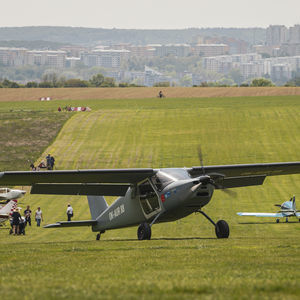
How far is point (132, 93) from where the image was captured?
117 metres

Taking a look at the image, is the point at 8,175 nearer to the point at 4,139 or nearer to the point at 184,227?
the point at 184,227

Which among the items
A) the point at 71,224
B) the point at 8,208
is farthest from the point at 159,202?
the point at 8,208

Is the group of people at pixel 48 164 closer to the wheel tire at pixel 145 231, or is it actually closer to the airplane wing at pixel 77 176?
the airplane wing at pixel 77 176

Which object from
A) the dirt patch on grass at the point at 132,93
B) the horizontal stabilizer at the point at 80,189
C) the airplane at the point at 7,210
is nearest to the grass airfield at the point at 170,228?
the airplane at the point at 7,210

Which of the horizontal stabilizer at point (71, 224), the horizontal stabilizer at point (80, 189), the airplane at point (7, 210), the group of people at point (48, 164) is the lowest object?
the group of people at point (48, 164)

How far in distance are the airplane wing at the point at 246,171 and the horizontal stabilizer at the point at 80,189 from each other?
2840 millimetres

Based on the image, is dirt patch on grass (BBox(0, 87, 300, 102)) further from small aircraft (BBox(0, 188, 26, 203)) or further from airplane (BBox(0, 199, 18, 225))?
airplane (BBox(0, 199, 18, 225))

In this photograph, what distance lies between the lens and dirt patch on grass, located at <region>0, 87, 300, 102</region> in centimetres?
10981

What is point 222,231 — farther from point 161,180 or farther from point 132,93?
point 132,93

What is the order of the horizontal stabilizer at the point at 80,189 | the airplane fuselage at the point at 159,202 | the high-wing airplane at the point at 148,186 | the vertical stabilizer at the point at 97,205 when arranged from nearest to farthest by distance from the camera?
the airplane fuselage at the point at 159,202 → the high-wing airplane at the point at 148,186 → the horizontal stabilizer at the point at 80,189 → the vertical stabilizer at the point at 97,205

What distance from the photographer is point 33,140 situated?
226 feet

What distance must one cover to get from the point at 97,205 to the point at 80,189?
91.3 inches

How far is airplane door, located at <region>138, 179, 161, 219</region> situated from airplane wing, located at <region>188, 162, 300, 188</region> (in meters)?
1.38

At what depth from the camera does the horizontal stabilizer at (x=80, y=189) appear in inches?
894
